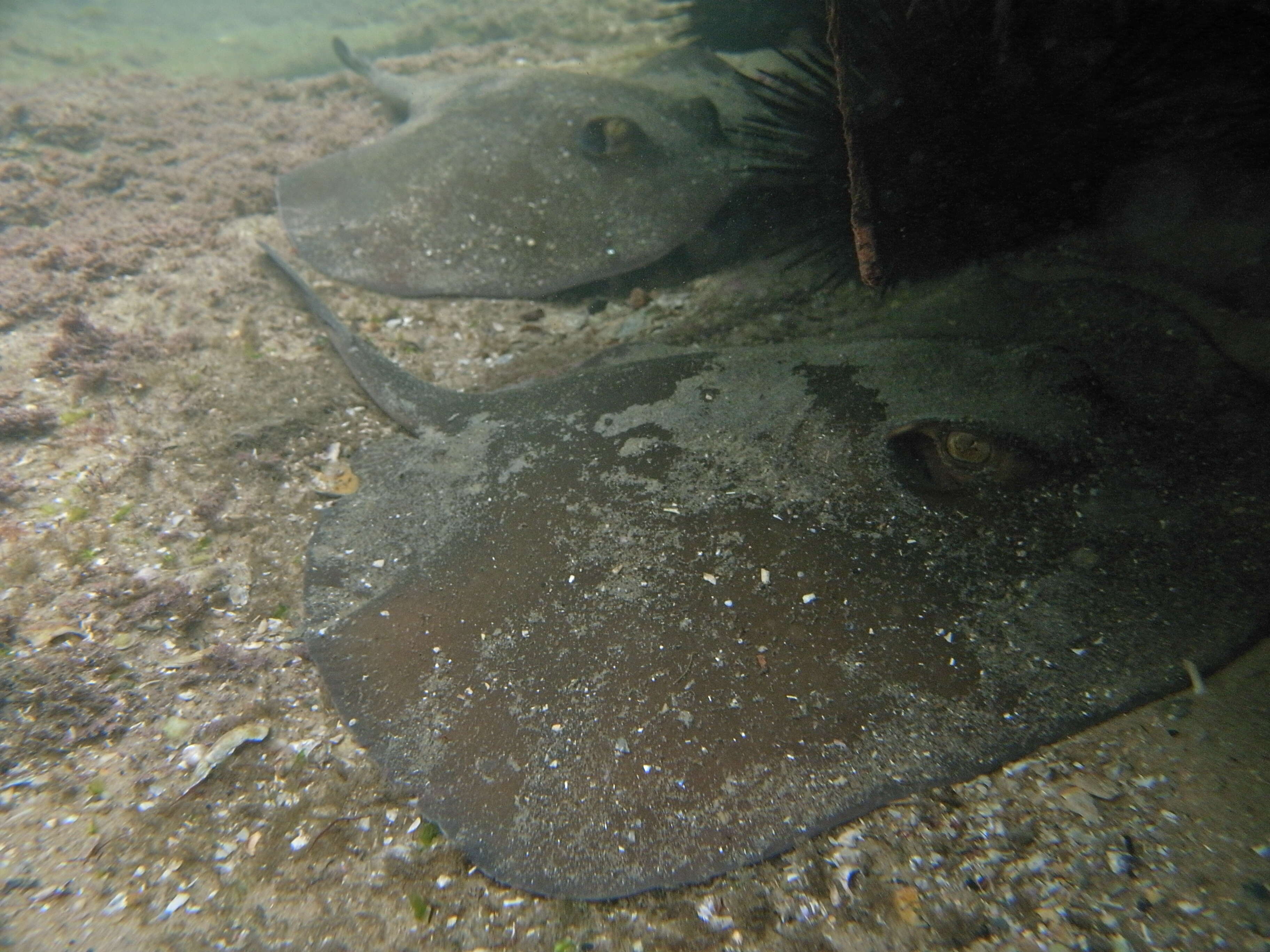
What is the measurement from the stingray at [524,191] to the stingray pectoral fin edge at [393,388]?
65cm

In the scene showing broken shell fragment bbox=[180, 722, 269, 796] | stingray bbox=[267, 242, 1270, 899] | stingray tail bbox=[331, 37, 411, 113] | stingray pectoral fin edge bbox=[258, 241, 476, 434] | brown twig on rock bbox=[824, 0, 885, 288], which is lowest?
broken shell fragment bbox=[180, 722, 269, 796]

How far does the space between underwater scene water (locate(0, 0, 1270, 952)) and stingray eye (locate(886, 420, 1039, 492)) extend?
0.8 inches

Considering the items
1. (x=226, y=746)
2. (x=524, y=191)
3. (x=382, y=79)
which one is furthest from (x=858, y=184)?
(x=382, y=79)

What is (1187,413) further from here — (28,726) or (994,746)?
(28,726)

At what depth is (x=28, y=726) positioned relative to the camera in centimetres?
269

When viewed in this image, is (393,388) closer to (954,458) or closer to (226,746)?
(226,746)

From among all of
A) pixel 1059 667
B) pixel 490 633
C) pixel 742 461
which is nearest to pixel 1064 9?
pixel 742 461

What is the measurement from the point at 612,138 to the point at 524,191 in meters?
0.90

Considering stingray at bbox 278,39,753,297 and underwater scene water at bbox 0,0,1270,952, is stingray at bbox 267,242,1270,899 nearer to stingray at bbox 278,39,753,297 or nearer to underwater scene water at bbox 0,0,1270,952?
underwater scene water at bbox 0,0,1270,952

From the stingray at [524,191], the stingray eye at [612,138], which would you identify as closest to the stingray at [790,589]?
the stingray at [524,191]

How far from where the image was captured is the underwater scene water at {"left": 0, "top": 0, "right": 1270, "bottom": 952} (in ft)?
6.82

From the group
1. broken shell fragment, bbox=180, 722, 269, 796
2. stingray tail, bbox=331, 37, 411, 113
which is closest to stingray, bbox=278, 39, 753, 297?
stingray tail, bbox=331, 37, 411, 113

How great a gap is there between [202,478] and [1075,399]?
502cm

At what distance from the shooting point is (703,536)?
2.64m
